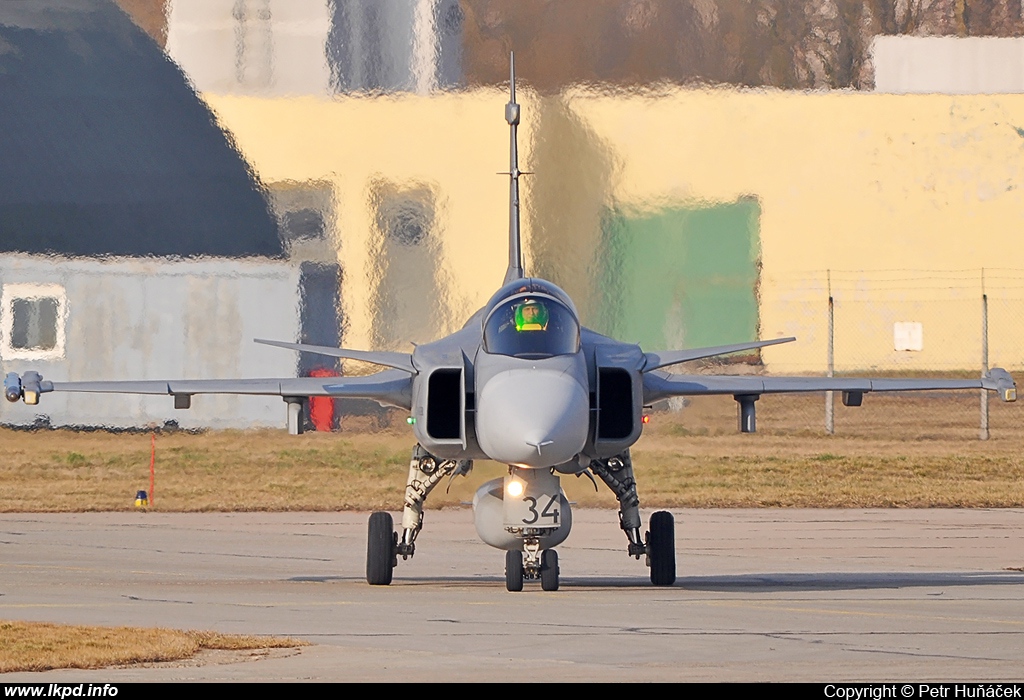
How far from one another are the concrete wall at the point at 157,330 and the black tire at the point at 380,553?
32.6ft

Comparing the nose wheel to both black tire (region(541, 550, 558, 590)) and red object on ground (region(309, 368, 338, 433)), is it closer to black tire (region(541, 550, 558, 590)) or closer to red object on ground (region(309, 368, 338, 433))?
black tire (region(541, 550, 558, 590))

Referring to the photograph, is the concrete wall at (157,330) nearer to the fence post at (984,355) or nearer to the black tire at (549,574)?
the fence post at (984,355)

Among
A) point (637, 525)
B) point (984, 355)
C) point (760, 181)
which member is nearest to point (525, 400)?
point (637, 525)

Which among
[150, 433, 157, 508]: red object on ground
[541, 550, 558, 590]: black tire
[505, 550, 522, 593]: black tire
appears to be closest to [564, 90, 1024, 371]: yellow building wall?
[150, 433, 157, 508]: red object on ground

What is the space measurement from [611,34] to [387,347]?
5.98 metres

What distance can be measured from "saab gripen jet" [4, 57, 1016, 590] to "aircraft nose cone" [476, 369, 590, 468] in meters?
0.01

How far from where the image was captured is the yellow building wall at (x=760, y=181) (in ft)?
82.3

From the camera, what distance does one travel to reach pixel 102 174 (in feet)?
90.2

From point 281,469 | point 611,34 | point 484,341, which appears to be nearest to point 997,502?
point 611,34

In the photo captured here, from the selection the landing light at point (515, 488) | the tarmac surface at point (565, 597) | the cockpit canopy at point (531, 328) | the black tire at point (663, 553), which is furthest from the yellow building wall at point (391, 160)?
the landing light at point (515, 488)

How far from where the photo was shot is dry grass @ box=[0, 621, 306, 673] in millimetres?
9578

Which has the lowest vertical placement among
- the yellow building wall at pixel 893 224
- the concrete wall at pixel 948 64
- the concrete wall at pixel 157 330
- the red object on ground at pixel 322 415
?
the red object on ground at pixel 322 415
